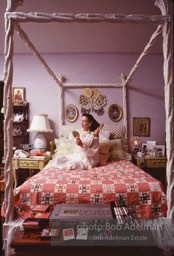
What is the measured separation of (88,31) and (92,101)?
1455 millimetres

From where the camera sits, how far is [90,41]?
3.97 meters

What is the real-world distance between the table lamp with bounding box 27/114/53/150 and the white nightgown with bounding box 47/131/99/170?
1069mm

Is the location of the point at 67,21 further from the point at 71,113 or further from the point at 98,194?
the point at 71,113

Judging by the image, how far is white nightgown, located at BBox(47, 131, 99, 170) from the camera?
2.98m

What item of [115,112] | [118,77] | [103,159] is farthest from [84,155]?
[118,77]

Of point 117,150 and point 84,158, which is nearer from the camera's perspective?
point 84,158

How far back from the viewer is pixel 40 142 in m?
4.27

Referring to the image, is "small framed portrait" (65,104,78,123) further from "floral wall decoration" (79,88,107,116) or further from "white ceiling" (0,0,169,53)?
"white ceiling" (0,0,169,53)

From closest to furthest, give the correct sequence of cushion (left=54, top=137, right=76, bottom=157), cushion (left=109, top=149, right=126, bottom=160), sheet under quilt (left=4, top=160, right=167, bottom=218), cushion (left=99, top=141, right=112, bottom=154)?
1. sheet under quilt (left=4, top=160, right=167, bottom=218)
2. cushion (left=99, top=141, right=112, bottom=154)
3. cushion (left=54, top=137, right=76, bottom=157)
4. cushion (left=109, top=149, right=126, bottom=160)

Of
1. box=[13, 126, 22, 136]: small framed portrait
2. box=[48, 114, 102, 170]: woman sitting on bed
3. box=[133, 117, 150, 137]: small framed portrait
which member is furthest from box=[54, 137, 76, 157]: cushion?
box=[133, 117, 150, 137]: small framed portrait

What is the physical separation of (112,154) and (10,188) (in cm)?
221

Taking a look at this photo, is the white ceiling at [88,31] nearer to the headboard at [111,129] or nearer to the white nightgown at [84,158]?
the headboard at [111,129]

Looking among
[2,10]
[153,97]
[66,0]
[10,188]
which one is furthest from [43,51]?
[10,188]

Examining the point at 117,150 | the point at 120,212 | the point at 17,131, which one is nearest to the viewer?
the point at 120,212
